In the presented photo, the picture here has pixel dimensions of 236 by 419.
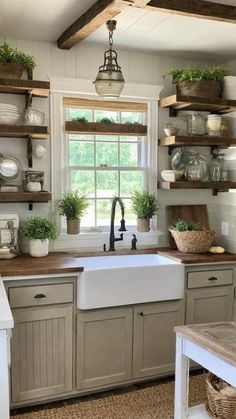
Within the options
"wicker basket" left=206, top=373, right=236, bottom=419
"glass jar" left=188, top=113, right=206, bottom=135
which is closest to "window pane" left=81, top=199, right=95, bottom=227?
"glass jar" left=188, top=113, right=206, bottom=135

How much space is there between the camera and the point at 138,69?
3615 mm

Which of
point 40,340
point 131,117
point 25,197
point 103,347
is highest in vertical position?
point 131,117

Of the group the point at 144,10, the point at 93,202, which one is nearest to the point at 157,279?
the point at 93,202

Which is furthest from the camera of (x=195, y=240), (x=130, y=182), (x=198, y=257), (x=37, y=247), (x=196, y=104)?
(x=130, y=182)

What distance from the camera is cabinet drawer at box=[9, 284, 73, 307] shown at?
2.75m

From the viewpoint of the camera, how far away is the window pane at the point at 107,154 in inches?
142

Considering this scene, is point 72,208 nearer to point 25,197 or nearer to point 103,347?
point 25,197

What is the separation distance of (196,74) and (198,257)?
1488 millimetres

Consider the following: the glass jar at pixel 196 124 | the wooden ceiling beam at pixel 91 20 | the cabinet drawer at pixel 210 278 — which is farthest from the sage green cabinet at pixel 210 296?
the wooden ceiling beam at pixel 91 20

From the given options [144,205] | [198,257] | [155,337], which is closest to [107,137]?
[144,205]

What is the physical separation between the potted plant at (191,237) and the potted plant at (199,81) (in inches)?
42.9

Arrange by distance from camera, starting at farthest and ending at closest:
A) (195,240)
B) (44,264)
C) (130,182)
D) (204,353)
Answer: (130,182) → (195,240) → (44,264) → (204,353)

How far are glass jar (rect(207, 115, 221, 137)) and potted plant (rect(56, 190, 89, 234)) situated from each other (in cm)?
125

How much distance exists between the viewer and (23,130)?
3018 millimetres
